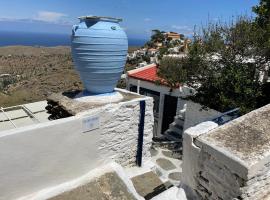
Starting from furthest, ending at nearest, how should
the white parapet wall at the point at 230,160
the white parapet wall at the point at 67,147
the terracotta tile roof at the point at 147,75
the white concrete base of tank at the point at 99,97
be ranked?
the terracotta tile roof at the point at 147,75, the white concrete base of tank at the point at 99,97, the white parapet wall at the point at 67,147, the white parapet wall at the point at 230,160

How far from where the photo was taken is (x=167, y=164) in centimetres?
1032

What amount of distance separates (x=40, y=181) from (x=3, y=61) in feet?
284

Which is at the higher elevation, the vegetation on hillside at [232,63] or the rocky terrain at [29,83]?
the vegetation on hillside at [232,63]

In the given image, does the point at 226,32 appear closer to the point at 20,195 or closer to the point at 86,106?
the point at 86,106

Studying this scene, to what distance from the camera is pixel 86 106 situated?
7.62 meters

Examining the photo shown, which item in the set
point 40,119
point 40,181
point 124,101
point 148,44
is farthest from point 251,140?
point 148,44

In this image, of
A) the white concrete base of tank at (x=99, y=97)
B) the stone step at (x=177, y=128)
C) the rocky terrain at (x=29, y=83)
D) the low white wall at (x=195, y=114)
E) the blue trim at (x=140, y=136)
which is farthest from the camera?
the rocky terrain at (x=29, y=83)

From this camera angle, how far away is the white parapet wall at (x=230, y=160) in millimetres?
5406

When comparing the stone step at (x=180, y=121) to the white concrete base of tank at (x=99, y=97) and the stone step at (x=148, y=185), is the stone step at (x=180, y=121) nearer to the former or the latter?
the stone step at (x=148, y=185)

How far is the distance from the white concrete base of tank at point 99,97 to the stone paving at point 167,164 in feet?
9.47

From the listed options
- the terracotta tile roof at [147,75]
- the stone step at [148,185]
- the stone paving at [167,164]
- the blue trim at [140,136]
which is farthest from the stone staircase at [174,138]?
the stone step at [148,185]

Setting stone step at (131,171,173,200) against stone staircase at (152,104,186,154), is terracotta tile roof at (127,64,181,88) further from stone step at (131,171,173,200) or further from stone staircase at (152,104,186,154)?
stone step at (131,171,173,200)

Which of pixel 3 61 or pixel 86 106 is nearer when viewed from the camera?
pixel 86 106

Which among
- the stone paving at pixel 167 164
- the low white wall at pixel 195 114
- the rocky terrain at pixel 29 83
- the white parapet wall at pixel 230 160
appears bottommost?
the rocky terrain at pixel 29 83
